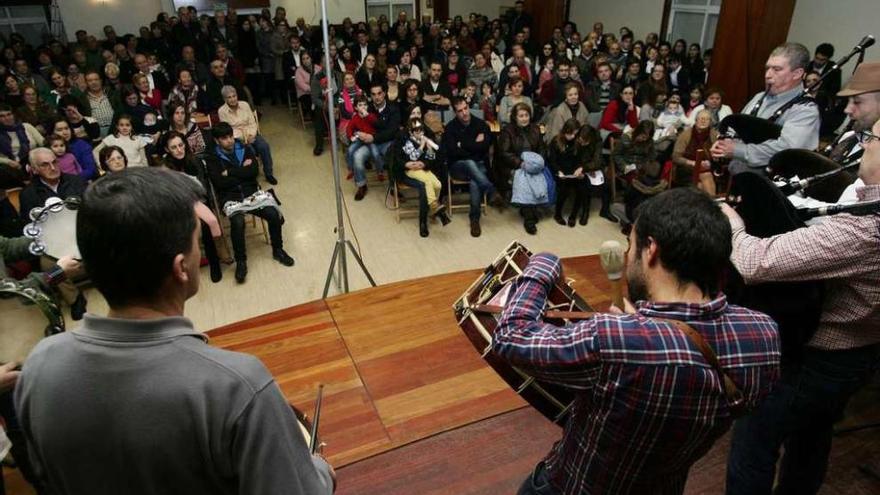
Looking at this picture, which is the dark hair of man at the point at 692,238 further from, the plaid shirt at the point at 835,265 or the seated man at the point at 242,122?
the seated man at the point at 242,122

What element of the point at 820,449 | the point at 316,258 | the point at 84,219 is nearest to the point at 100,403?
the point at 84,219

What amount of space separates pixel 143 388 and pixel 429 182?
4220 millimetres

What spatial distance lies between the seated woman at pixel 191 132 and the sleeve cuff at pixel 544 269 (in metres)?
4.16

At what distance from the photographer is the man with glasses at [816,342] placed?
1305 millimetres

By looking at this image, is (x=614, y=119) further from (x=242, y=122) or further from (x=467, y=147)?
(x=242, y=122)

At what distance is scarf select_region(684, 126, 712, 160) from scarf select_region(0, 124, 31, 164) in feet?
18.7

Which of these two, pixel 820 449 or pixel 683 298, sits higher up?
pixel 683 298

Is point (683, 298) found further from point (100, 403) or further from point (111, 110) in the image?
point (111, 110)

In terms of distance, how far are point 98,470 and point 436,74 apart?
20.8 feet

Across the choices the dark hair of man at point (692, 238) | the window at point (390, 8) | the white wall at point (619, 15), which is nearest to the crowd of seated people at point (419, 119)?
the white wall at point (619, 15)

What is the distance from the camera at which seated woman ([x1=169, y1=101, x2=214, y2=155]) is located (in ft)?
16.0

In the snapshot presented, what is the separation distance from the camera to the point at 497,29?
9672 millimetres

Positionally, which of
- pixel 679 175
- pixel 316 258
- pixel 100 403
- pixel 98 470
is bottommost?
pixel 316 258

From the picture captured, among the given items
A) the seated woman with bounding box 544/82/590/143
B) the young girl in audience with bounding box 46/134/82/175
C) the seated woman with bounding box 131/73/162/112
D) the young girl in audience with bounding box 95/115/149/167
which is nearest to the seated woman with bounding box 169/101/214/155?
the young girl in audience with bounding box 95/115/149/167
